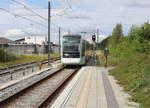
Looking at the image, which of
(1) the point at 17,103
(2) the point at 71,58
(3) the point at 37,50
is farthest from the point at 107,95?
(3) the point at 37,50

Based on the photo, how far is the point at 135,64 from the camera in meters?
21.0

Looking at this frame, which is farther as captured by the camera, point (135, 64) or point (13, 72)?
point (13, 72)

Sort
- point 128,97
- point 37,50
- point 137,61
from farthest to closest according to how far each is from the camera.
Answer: point 37,50 → point 137,61 → point 128,97

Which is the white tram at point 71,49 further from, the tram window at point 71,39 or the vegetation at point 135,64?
the vegetation at point 135,64

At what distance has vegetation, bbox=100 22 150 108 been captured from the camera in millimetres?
12133

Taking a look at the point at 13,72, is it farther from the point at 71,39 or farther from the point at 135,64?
the point at 135,64

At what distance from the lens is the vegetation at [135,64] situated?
1213 centimetres

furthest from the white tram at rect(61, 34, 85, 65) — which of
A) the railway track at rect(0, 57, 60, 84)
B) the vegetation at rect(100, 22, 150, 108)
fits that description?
the vegetation at rect(100, 22, 150, 108)

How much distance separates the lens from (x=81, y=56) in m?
31.0

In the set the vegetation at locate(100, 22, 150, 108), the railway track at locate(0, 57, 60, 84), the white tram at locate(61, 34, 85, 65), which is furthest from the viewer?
the white tram at locate(61, 34, 85, 65)

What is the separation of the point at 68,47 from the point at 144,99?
20.5m

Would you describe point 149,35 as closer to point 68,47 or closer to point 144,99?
point 68,47

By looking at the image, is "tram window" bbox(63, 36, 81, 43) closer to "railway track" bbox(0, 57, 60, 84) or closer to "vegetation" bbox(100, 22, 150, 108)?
"railway track" bbox(0, 57, 60, 84)

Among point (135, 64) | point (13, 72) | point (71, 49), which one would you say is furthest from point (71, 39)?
point (135, 64)
